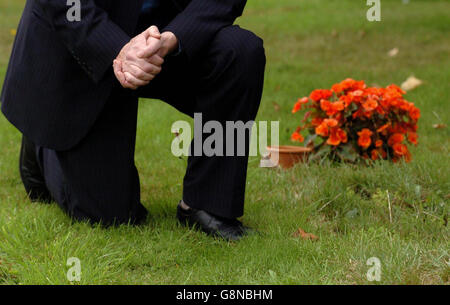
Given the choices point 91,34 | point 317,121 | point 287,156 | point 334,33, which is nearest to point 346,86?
point 317,121

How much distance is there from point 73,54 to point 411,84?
360cm

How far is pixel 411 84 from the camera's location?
504 cm

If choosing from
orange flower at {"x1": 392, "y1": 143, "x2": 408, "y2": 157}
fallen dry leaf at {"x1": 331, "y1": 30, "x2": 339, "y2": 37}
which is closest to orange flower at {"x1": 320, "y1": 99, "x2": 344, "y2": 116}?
orange flower at {"x1": 392, "y1": 143, "x2": 408, "y2": 157}

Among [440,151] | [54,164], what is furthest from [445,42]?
[54,164]

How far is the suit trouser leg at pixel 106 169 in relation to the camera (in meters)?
2.30

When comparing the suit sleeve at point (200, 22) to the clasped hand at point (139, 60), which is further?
the suit sleeve at point (200, 22)

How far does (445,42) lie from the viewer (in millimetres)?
6883

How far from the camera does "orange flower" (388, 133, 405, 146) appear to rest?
3.07 meters

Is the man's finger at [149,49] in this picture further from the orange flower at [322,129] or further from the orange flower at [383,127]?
the orange flower at [383,127]

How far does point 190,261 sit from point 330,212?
0.75 meters

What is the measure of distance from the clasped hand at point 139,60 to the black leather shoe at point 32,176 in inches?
34.2

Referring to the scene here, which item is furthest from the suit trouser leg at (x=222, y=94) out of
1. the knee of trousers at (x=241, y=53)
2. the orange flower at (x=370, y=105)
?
the orange flower at (x=370, y=105)

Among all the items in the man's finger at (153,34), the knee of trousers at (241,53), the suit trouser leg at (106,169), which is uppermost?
the man's finger at (153,34)

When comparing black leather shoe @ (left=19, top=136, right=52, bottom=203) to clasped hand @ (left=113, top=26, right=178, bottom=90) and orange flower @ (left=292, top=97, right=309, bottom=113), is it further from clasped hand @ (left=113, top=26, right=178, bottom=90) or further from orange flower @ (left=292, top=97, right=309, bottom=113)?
orange flower @ (left=292, top=97, right=309, bottom=113)
